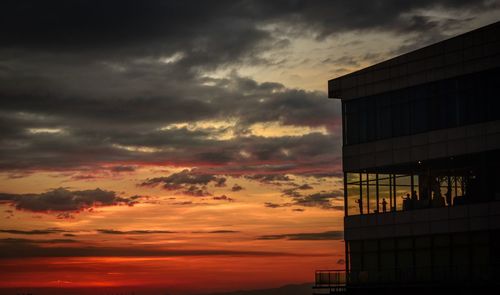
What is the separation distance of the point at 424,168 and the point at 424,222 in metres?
4.13

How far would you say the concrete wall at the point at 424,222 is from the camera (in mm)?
67812

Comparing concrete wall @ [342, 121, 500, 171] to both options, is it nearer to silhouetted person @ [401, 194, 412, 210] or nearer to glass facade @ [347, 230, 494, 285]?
silhouetted person @ [401, 194, 412, 210]

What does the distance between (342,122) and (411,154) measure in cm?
823

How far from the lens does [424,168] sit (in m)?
73.8

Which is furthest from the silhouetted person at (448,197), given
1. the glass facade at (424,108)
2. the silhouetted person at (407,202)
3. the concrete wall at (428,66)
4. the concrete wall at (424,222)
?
the concrete wall at (428,66)

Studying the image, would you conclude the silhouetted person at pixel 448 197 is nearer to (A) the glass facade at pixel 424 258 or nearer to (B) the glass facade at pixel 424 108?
(A) the glass facade at pixel 424 258

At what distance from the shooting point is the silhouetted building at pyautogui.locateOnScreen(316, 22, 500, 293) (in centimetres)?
6819

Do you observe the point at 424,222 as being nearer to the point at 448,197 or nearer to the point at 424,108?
the point at 448,197

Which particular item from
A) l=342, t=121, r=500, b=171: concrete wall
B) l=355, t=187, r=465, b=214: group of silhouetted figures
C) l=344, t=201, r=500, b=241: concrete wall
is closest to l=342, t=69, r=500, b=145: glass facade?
l=342, t=121, r=500, b=171: concrete wall

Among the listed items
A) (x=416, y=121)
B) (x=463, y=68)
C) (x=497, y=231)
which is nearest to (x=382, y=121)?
(x=416, y=121)

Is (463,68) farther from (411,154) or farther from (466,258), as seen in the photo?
(466,258)

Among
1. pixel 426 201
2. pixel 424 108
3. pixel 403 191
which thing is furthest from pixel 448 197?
pixel 424 108

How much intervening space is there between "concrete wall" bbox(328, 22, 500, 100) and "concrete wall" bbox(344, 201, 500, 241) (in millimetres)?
9276

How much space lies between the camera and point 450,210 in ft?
231
